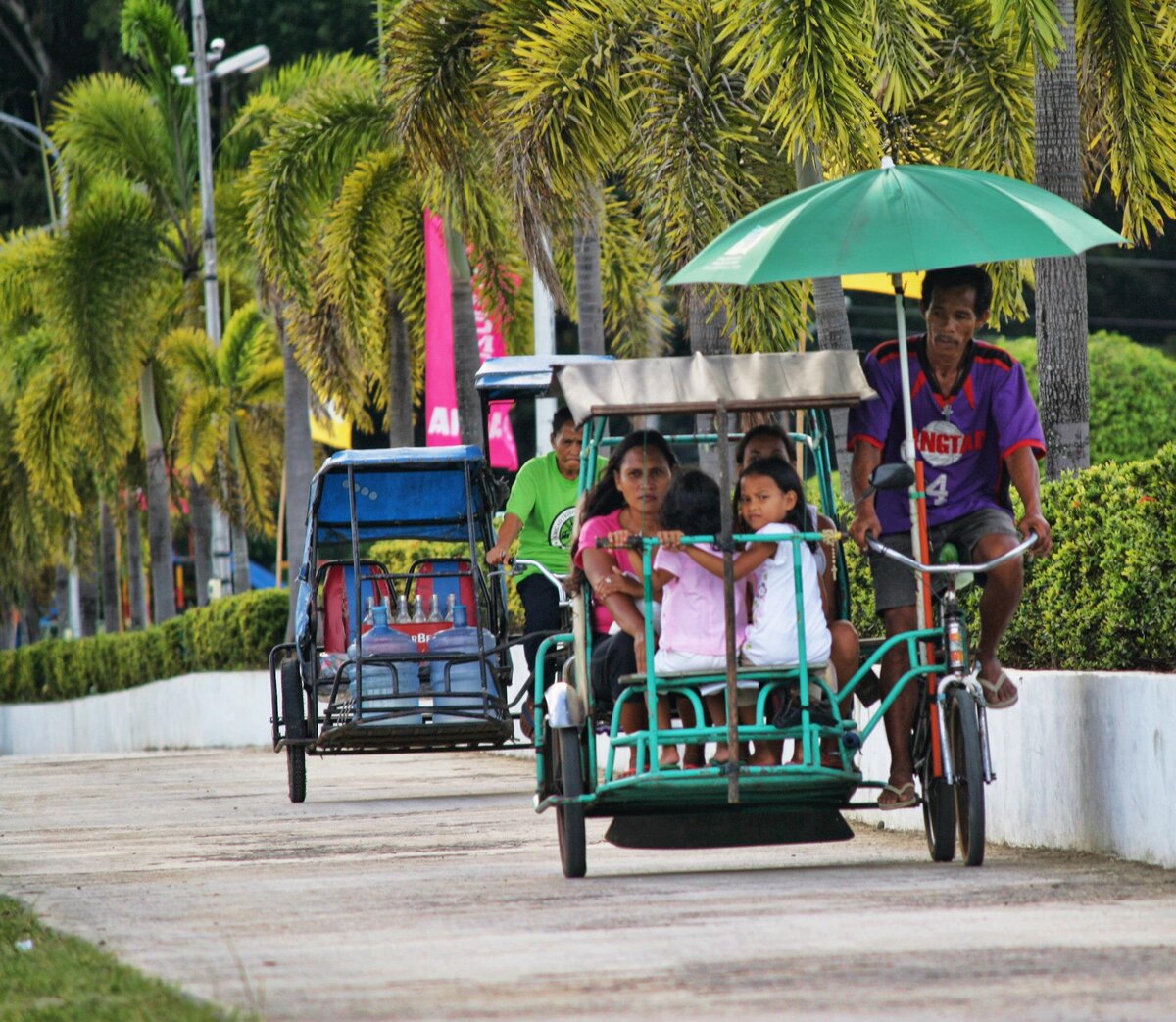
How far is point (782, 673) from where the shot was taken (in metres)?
8.49

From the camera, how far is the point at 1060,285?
45.6ft

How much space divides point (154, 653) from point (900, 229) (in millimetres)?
30562

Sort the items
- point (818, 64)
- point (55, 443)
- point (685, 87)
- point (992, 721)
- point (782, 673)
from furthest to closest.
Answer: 1. point (55, 443)
2. point (685, 87)
3. point (818, 64)
4. point (992, 721)
5. point (782, 673)

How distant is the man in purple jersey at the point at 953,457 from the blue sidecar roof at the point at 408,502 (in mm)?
6145

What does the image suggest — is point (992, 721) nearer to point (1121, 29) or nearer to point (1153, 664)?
point (1153, 664)

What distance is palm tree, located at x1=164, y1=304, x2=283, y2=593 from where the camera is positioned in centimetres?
3653

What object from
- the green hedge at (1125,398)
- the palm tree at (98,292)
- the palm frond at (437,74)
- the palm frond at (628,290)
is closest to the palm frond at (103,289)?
the palm tree at (98,292)

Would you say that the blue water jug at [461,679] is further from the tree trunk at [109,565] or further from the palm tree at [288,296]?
the tree trunk at [109,565]

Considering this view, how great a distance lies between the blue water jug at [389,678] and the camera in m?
14.1

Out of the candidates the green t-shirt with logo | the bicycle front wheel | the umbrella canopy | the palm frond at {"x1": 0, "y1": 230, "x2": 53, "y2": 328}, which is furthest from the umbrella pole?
the palm frond at {"x1": 0, "y1": 230, "x2": 53, "y2": 328}

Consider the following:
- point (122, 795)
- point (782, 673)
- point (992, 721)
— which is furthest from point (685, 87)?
point (782, 673)

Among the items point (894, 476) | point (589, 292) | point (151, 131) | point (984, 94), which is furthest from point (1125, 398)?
point (894, 476)

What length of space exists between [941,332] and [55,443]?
3254 centimetres

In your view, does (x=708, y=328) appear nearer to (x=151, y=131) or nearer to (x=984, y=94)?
(x=984, y=94)
